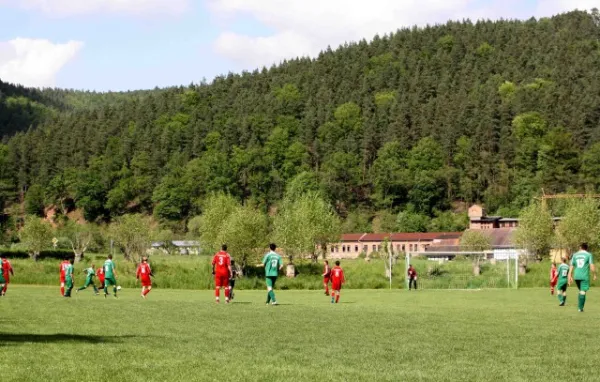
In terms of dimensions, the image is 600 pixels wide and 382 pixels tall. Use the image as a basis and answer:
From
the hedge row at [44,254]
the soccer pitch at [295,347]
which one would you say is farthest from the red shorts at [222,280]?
the hedge row at [44,254]

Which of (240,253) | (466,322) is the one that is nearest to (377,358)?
(466,322)

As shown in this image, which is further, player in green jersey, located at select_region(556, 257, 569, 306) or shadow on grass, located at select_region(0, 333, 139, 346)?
player in green jersey, located at select_region(556, 257, 569, 306)

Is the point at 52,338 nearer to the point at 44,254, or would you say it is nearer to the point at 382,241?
the point at 44,254

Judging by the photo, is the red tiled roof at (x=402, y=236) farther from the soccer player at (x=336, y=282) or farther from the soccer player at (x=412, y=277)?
the soccer player at (x=336, y=282)

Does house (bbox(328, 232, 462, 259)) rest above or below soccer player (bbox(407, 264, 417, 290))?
above

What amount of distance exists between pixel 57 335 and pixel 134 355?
3.92m

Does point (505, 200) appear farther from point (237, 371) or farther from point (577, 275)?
point (237, 371)

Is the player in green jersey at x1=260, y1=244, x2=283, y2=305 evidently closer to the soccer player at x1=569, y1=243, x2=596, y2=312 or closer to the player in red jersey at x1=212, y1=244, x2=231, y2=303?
the player in red jersey at x1=212, y1=244, x2=231, y2=303

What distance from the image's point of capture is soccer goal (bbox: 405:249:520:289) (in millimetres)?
66750

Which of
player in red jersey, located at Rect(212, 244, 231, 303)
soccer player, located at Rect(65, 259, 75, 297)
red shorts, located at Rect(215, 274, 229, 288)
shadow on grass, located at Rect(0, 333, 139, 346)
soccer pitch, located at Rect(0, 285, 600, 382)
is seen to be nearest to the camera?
soccer pitch, located at Rect(0, 285, 600, 382)

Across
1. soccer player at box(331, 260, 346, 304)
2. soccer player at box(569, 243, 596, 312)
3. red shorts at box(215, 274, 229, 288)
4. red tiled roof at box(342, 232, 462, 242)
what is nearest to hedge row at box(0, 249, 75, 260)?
red tiled roof at box(342, 232, 462, 242)

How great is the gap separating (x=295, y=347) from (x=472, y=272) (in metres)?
59.4

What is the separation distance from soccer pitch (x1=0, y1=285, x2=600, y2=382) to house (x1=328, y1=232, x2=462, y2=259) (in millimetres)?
141611

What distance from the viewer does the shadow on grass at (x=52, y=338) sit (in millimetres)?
16719
